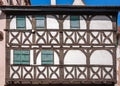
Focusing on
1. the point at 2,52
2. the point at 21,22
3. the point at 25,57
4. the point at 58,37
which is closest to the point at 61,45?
the point at 58,37

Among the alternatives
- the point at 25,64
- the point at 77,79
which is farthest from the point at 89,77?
the point at 25,64

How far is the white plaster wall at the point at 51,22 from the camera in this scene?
2542 centimetres

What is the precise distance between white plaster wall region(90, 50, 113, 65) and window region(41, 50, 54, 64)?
2.67m

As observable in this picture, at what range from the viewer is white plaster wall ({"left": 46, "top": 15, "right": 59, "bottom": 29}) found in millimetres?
25419

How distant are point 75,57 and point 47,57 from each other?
1.86m

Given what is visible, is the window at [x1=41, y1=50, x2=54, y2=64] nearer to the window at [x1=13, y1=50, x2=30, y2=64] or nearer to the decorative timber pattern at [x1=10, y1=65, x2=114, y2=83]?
the decorative timber pattern at [x1=10, y1=65, x2=114, y2=83]

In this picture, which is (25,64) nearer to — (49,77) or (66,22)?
(49,77)

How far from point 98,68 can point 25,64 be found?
189 inches

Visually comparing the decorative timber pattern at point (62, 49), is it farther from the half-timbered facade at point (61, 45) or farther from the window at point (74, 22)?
the window at point (74, 22)

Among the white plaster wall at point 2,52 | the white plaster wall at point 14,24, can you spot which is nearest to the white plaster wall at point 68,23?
the white plaster wall at point 14,24

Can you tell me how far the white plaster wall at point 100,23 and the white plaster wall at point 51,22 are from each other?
95.4 inches

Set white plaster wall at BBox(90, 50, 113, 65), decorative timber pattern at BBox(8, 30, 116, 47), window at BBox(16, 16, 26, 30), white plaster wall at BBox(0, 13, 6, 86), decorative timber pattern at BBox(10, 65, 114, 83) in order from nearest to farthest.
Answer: decorative timber pattern at BBox(10, 65, 114, 83)
white plaster wall at BBox(0, 13, 6, 86)
white plaster wall at BBox(90, 50, 113, 65)
decorative timber pattern at BBox(8, 30, 116, 47)
window at BBox(16, 16, 26, 30)

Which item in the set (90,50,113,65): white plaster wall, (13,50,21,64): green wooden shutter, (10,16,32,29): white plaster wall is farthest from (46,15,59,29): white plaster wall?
(90,50,113,65): white plaster wall

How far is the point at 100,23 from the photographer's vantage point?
25.5m
